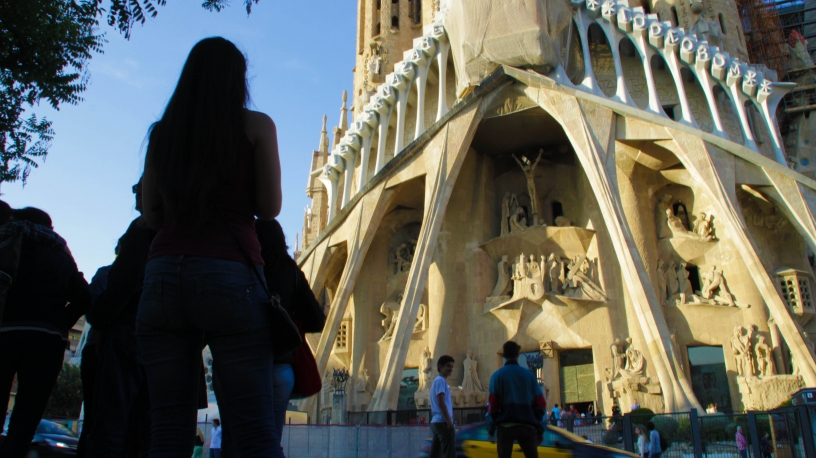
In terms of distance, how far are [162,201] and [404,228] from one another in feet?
59.8

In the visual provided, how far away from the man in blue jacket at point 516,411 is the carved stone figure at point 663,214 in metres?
14.0

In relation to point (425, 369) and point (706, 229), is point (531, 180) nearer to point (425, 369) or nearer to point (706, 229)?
point (706, 229)

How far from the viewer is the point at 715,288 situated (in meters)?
15.9

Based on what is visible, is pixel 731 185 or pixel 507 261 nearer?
pixel 731 185

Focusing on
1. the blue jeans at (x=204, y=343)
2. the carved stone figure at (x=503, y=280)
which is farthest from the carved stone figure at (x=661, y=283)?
the blue jeans at (x=204, y=343)

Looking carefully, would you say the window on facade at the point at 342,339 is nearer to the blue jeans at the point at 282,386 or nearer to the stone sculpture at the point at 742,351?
the stone sculpture at the point at 742,351

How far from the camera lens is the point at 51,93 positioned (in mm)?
6078

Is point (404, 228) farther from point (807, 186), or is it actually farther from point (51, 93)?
point (51, 93)

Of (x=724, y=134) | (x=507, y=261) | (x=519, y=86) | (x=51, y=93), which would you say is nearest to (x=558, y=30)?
(x=519, y=86)

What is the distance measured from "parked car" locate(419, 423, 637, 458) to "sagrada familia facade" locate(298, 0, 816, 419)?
849cm

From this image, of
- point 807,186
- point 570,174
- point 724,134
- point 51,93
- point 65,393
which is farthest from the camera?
point 65,393

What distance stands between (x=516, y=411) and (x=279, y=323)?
8.37 feet

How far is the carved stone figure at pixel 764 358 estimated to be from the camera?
14219 mm

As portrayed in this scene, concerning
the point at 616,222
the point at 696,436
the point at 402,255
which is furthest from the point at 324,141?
the point at 696,436
